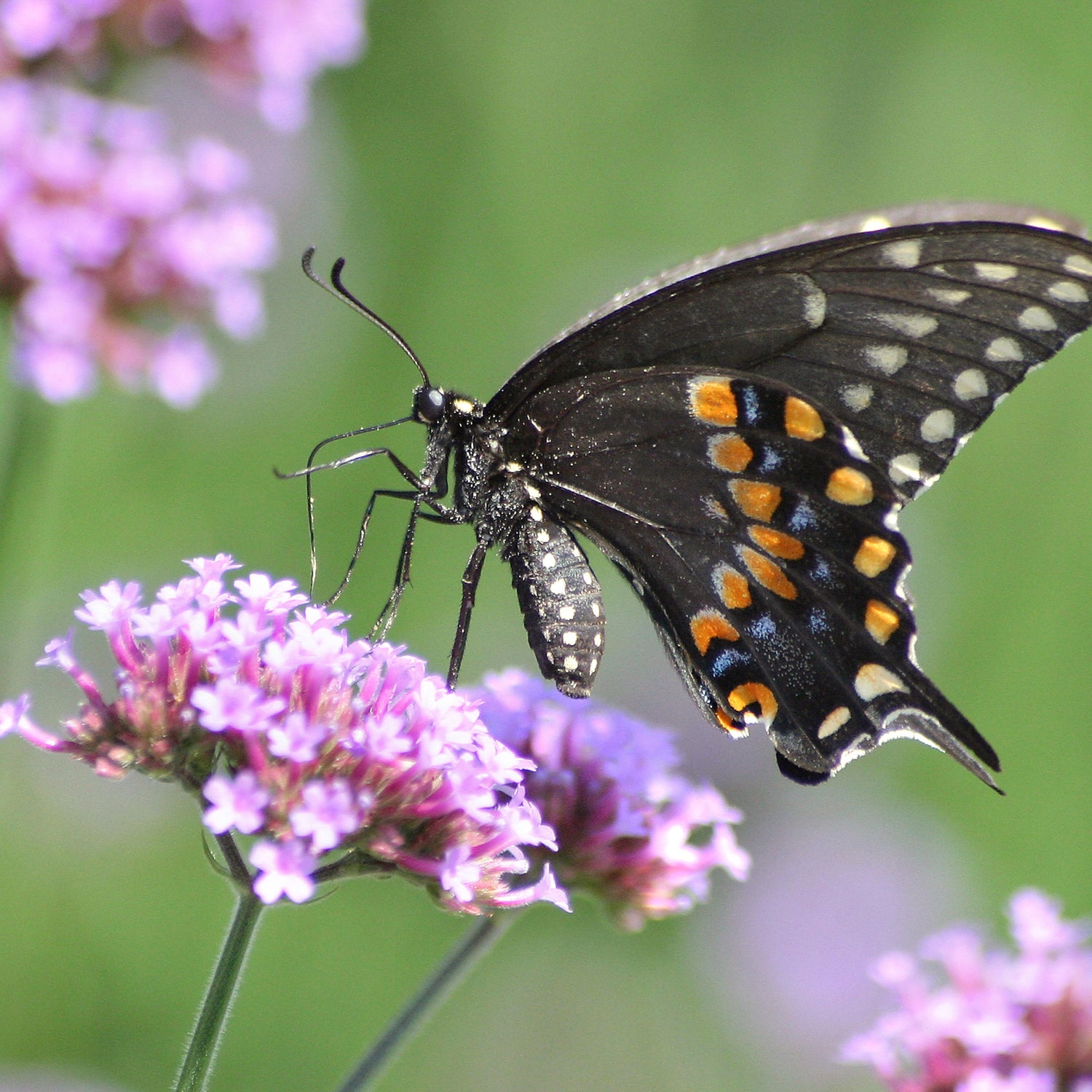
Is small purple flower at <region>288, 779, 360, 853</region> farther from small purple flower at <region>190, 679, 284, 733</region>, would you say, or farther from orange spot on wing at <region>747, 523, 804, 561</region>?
orange spot on wing at <region>747, 523, 804, 561</region>

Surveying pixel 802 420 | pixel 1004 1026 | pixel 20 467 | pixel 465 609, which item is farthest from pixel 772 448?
pixel 20 467

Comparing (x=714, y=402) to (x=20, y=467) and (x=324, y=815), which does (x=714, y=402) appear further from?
(x=20, y=467)

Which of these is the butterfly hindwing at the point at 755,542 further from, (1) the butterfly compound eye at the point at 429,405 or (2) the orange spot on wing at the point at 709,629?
(1) the butterfly compound eye at the point at 429,405

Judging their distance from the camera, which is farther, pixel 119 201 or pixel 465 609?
pixel 119 201

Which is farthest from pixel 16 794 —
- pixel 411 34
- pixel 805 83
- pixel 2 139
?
pixel 805 83

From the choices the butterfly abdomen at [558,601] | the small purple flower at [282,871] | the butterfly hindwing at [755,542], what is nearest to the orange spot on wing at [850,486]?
the butterfly hindwing at [755,542]

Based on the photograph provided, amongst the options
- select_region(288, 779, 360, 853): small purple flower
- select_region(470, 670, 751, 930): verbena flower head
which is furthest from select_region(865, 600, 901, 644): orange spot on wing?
select_region(288, 779, 360, 853): small purple flower
